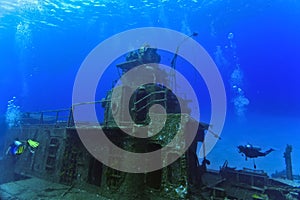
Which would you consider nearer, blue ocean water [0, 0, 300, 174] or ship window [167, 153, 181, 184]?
ship window [167, 153, 181, 184]

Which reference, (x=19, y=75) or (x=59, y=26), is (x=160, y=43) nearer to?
(x=59, y=26)

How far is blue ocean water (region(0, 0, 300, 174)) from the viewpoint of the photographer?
3478 cm

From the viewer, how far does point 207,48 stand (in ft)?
262

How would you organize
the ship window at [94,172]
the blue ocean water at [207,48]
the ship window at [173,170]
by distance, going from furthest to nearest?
the blue ocean water at [207,48]
the ship window at [94,172]
the ship window at [173,170]

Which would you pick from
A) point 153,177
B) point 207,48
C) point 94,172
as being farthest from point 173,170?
point 207,48

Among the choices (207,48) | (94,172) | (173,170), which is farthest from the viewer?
(207,48)

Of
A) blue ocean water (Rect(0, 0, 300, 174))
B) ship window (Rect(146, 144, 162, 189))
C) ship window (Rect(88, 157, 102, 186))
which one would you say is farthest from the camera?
blue ocean water (Rect(0, 0, 300, 174))

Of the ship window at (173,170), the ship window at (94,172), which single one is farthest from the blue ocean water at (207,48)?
the ship window at (173,170)

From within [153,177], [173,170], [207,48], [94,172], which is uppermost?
[207,48]

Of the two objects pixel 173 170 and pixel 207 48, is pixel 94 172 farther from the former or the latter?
pixel 207 48

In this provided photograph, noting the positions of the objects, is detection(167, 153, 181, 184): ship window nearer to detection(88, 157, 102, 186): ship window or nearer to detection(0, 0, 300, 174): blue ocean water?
detection(88, 157, 102, 186): ship window

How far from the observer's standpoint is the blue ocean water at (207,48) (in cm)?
3478

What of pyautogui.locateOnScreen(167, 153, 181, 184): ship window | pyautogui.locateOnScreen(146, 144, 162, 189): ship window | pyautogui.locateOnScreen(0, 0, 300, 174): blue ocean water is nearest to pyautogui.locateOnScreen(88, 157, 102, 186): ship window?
pyautogui.locateOnScreen(146, 144, 162, 189): ship window

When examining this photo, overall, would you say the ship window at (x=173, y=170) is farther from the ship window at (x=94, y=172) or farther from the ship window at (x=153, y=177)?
the ship window at (x=94, y=172)
